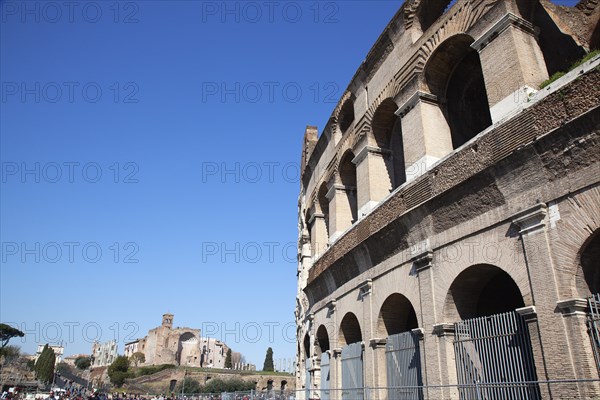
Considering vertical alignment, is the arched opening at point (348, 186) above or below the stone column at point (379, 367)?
above

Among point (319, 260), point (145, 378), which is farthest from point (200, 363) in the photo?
point (319, 260)

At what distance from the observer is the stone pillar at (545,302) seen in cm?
Result: 551

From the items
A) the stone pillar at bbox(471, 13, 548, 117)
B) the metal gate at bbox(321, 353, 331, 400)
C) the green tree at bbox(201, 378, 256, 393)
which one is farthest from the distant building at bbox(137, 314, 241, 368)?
the stone pillar at bbox(471, 13, 548, 117)

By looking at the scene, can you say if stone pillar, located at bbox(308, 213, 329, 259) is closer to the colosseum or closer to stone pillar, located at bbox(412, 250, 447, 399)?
the colosseum

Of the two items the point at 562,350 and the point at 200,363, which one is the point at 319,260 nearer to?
the point at 562,350

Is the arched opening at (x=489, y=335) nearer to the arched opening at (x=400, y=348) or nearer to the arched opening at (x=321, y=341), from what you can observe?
the arched opening at (x=400, y=348)

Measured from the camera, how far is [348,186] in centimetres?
1289

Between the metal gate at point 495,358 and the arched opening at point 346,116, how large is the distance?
24.6 feet

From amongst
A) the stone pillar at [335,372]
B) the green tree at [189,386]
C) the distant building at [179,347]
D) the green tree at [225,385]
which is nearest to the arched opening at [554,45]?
the stone pillar at [335,372]

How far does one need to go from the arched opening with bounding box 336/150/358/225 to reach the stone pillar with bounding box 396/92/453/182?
3442mm

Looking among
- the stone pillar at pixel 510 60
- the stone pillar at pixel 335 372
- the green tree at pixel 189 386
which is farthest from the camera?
the green tree at pixel 189 386

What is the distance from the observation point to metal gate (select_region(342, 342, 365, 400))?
9891 mm

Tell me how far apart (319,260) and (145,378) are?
151 feet

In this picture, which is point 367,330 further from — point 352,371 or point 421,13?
point 421,13
